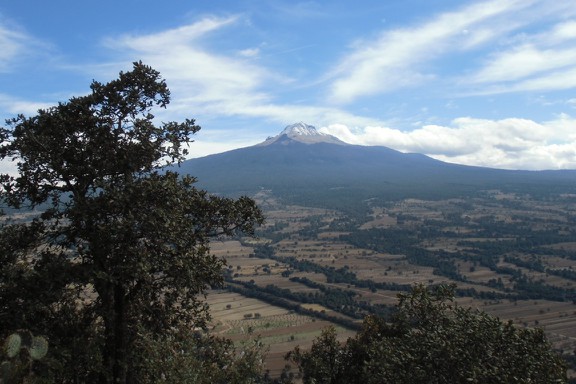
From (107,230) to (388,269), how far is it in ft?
291

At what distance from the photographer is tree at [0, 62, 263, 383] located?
26.3 feet

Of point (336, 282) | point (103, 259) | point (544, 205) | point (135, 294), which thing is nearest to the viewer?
point (103, 259)

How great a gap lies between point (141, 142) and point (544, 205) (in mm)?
211479

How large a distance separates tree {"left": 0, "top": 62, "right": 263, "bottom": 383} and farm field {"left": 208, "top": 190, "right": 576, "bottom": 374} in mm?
3193

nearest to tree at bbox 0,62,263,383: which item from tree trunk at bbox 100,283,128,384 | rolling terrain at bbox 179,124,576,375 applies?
tree trunk at bbox 100,283,128,384

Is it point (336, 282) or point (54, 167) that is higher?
point (54, 167)

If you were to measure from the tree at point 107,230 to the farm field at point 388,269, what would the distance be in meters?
3.19

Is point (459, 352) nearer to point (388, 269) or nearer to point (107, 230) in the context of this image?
point (107, 230)

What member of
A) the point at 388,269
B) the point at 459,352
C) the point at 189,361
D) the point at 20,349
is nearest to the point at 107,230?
the point at 20,349

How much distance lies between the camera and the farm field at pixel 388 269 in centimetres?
5538

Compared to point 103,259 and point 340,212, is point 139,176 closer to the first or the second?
point 103,259

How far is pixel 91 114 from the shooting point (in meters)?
9.23

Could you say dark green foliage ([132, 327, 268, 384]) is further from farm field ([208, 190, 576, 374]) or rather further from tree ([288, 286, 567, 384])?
tree ([288, 286, 567, 384])

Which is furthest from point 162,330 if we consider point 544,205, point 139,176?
point 544,205
